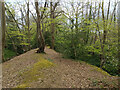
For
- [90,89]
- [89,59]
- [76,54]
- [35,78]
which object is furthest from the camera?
[89,59]

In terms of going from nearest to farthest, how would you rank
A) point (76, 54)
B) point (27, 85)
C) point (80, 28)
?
point (27, 85), point (80, 28), point (76, 54)

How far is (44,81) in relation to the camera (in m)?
4.03

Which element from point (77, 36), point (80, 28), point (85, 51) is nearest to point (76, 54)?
point (85, 51)

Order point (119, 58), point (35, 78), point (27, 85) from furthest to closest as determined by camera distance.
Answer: point (119, 58) → point (35, 78) → point (27, 85)

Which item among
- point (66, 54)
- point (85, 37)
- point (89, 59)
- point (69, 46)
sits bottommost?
point (89, 59)

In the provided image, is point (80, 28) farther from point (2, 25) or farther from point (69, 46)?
point (2, 25)

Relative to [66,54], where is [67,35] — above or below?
Result: above

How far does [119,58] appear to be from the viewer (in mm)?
4676

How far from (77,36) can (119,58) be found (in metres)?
3.73

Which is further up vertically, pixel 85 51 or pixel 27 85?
pixel 85 51

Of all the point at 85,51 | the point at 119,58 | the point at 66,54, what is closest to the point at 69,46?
the point at 66,54

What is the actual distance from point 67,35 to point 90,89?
205 inches

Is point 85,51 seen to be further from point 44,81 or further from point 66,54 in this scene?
point 44,81

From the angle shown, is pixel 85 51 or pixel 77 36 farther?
pixel 85 51
